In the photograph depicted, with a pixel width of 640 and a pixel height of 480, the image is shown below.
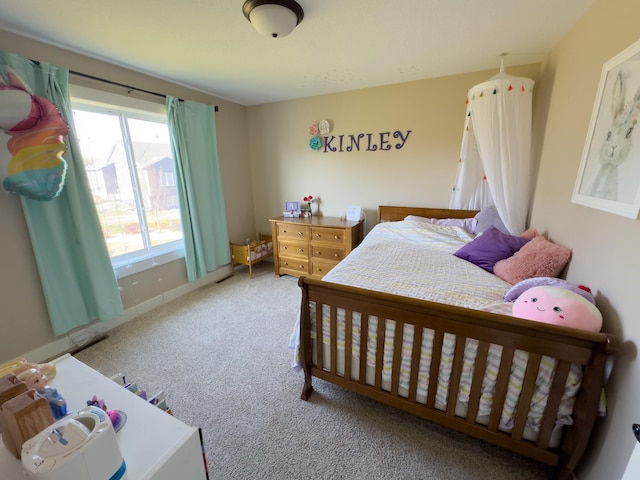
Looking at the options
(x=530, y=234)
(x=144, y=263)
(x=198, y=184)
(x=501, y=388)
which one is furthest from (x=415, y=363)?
(x=198, y=184)

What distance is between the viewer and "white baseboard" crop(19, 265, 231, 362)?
82.5 inches

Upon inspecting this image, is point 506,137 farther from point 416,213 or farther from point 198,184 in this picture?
point 198,184

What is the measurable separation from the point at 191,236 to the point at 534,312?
10.4ft

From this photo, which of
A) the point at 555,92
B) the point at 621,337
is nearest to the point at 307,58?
the point at 555,92

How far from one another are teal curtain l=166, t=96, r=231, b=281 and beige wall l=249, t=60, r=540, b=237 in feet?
2.76

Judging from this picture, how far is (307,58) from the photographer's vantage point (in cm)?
228

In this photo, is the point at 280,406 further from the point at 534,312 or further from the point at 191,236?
the point at 191,236

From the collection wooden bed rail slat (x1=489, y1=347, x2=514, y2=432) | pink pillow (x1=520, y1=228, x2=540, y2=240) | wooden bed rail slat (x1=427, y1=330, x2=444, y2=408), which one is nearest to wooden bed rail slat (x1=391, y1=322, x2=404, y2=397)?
wooden bed rail slat (x1=427, y1=330, x2=444, y2=408)

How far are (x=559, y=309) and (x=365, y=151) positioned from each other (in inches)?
105

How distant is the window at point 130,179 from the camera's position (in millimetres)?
2348

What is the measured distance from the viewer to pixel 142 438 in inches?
30.1

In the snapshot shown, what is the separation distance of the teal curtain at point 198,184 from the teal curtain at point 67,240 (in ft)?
2.82

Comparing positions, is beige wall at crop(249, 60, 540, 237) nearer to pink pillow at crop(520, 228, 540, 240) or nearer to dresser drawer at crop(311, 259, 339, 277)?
dresser drawer at crop(311, 259, 339, 277)

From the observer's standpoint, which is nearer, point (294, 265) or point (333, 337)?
point (333, 337)
